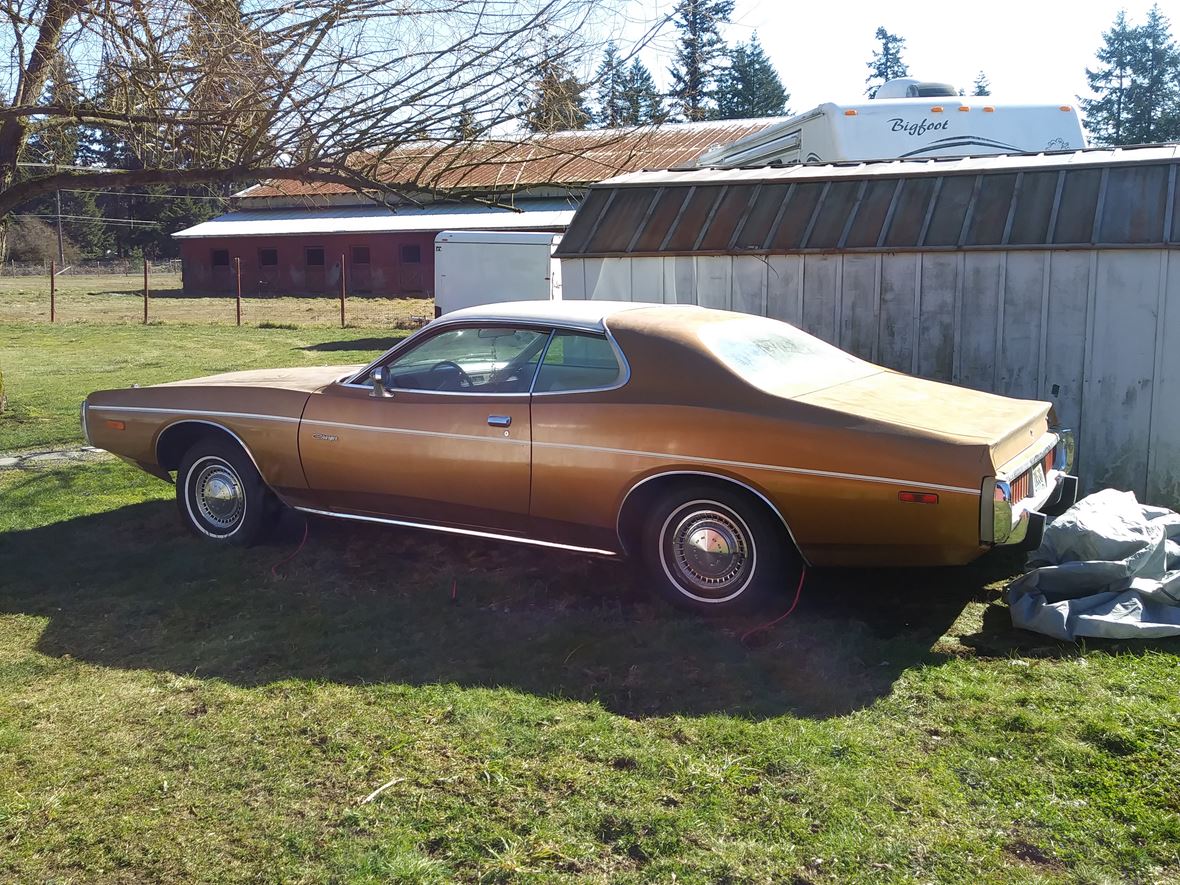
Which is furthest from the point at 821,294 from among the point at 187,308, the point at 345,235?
the point at 345,235

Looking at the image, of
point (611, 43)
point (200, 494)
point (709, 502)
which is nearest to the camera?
point (709, 502)

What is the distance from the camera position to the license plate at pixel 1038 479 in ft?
17.2

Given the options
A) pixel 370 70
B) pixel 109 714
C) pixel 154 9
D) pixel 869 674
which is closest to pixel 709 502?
pixel 869 674

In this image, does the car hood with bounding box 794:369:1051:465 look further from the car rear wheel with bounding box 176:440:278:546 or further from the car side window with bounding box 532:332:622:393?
the car rear wheel with bounding box 176:440:278:546

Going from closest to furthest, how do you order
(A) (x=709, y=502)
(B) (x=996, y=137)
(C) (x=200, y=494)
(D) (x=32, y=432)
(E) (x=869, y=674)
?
(E) (x=869, y=674), (A) (x=709, y=502), (C) (x=200, y=494), (D) (x=32, y=432), (B) (x=996, y=137)

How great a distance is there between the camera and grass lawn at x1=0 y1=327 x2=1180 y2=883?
3.18 meters

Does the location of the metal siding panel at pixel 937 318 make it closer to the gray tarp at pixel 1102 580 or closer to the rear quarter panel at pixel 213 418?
the gray tarp at pixel 1102 580

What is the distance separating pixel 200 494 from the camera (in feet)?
20.9

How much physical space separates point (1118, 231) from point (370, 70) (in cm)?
475

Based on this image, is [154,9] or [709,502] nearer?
[709,502]

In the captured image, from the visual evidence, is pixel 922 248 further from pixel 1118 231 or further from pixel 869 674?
pixel 869 674

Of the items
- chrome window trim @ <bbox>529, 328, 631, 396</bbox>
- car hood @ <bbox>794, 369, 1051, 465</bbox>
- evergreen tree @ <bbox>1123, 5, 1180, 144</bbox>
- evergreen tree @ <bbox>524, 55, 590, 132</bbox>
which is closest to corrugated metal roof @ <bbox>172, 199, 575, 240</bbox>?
evergreen tree @ <bbox>524, 55, 590, 132</bbox>

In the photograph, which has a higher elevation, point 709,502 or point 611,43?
point 611,43

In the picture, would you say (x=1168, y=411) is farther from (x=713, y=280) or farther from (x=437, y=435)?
(x=437, y=435)
